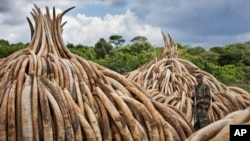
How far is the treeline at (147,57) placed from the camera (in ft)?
107

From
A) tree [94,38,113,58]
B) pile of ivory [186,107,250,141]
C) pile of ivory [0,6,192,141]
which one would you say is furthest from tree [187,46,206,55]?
pile of ivory [186,107,250,141]

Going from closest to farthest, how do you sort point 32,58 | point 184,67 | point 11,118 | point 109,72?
point 11,118 → point 32,58 → point 109,72 → point 184,67

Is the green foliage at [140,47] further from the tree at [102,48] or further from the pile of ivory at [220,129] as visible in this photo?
the pile of ivory at [220,129]

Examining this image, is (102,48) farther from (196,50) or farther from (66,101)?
(66,101)

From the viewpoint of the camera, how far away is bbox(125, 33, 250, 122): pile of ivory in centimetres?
1291

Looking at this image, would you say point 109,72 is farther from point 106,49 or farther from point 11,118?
point 106,49

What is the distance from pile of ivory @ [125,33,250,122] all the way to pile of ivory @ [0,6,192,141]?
527 centimetres

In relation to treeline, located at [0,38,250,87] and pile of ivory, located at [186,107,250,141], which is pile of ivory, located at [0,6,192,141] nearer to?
pile of ivory, located at [186,107,250,141]

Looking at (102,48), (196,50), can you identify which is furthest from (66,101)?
(196,50)

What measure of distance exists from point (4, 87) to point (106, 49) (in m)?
39.6

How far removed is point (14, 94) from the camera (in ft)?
20.3

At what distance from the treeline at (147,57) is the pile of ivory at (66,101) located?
71.6ft

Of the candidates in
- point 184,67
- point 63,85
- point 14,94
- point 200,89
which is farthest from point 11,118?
point 184,67

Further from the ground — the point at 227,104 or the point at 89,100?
the point at 89,100
